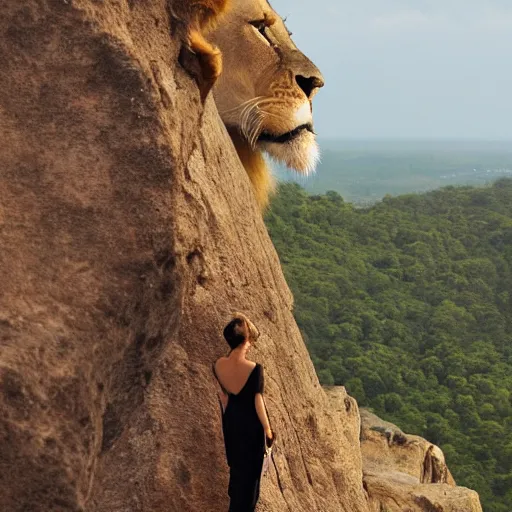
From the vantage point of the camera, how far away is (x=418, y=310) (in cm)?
1656

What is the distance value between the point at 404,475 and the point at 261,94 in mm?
2858

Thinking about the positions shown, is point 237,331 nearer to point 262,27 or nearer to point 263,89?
point 263,89

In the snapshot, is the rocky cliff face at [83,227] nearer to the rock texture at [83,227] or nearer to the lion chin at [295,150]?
the rock texture at [83,227]

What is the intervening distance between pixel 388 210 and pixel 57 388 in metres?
20.2

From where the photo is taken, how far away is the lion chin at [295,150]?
4605 mm

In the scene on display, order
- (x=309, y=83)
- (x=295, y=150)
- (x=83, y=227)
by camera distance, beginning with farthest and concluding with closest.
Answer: (x=309, y=83) → (x=295, y=150) → (x=83, y=227)

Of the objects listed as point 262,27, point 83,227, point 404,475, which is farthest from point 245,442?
point 404,475

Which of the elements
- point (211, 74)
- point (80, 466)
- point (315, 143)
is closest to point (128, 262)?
point (80, 466)

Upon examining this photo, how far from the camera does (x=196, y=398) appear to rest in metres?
3.49

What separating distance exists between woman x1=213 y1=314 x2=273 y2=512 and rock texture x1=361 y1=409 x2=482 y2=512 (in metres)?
2.04

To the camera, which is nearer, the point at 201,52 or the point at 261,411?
the point at 201,52

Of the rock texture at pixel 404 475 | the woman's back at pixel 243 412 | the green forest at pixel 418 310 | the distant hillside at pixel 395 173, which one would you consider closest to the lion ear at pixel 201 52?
the woman's back at pixel 243 412

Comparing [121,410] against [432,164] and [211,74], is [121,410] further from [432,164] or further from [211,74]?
[432,164]

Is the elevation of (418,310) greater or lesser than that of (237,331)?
lesser
